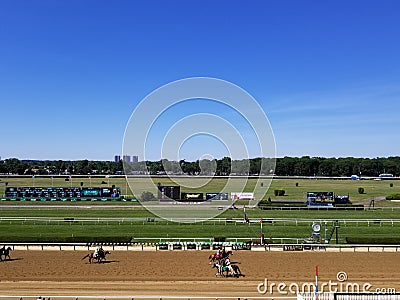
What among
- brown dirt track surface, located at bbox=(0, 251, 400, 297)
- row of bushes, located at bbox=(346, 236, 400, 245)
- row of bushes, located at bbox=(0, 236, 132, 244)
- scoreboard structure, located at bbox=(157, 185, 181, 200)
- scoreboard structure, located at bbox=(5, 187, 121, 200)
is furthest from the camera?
scoreboard structure, located at bbox=(5, 187, 121, 200)

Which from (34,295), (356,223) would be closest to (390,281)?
(34,295)

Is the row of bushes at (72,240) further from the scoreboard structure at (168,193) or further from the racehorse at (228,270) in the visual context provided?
the scoreboard structure at (168,193)

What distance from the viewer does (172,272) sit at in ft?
52.8

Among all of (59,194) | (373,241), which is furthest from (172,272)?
(59,194)

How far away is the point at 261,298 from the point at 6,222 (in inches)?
860

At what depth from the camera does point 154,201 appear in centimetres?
4291

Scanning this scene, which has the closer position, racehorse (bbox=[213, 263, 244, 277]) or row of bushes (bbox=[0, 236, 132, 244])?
racehorse (bbox=[213, 263, 244, 277])

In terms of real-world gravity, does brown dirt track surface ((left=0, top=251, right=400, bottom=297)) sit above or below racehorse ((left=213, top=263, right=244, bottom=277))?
below

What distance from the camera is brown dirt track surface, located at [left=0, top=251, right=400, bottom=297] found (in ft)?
45.2

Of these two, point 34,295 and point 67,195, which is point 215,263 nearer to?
point 34,295

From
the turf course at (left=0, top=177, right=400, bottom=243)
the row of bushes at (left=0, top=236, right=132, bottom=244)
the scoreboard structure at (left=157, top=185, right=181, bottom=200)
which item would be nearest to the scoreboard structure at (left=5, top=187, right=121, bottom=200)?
the scoreboard structure at (left=157, top=185, right=181, bottom=200)

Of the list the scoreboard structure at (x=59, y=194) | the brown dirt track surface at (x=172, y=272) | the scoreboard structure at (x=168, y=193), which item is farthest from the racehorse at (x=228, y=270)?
the scoreboard structure at (x=59, y=194)

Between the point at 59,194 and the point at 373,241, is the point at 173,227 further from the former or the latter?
the point at 59,194

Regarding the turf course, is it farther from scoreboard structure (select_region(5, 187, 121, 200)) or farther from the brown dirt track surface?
scoreboard structure (select_region(5, 187, 121, 200))
